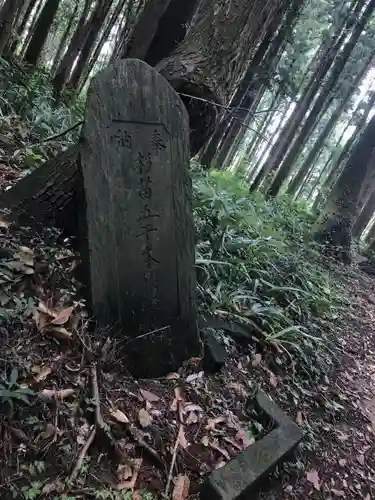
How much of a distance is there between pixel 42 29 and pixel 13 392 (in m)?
7.80

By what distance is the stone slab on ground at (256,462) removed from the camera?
2805 millimetres

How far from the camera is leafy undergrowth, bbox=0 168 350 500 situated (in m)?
2.43

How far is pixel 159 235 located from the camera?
3547 mm

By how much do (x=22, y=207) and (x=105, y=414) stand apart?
1707 millimetres

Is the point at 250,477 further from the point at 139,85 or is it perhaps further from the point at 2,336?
the point at 139,85

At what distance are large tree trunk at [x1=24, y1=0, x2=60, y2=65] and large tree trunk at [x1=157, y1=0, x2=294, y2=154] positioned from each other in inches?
184

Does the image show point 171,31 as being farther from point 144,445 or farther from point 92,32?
point 144,445

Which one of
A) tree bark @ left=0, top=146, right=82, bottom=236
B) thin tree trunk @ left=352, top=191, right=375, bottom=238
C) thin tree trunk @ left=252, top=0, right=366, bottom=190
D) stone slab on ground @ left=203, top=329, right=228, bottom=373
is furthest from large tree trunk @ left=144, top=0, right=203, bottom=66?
thin tree trunk @ left=352, top=191, right=375, bottom=238

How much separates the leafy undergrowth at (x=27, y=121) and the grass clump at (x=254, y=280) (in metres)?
1.94

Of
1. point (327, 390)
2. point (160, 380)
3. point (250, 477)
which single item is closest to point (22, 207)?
point (160, 380)

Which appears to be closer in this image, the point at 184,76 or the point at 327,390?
the point at 184,76

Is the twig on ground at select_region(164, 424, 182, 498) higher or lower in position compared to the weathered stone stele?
lower

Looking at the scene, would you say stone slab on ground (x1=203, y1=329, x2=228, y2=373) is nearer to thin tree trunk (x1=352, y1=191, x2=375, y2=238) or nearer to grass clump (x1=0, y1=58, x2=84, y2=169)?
grass clump (x1=0, y1=58, x2=84, y2=169)

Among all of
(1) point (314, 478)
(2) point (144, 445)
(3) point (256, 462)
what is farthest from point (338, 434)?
(2) point (144, 445)
